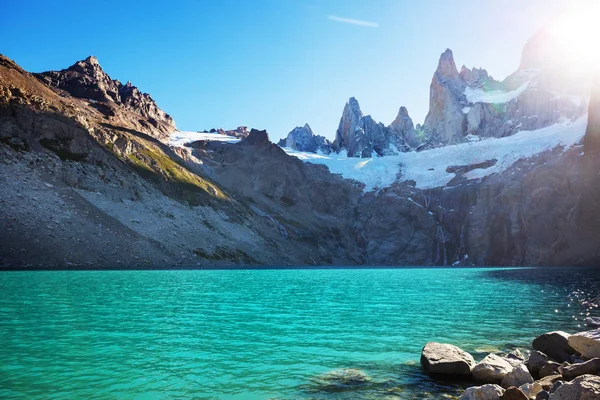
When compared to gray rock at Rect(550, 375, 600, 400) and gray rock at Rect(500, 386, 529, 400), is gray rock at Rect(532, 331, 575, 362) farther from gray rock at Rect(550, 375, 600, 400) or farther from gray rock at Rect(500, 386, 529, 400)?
gray rock at Rect(550, 375, 600, 400)

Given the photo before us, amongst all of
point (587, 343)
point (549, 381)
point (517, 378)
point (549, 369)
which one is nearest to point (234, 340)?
point (517, 378)

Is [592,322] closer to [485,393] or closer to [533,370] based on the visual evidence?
[533,370]

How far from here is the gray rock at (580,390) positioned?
9.78 m

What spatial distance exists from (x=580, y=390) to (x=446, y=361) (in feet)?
21.7

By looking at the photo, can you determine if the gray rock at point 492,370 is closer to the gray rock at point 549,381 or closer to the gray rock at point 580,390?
the gray rock at point 549,381

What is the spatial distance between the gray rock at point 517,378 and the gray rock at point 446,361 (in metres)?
1.90

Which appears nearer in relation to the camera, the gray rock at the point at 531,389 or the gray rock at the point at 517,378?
the gray rock at the point at 531,389

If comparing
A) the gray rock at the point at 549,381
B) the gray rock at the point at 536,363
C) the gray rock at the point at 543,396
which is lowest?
the gray rock at the point at 536,363

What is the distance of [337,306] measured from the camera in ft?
121

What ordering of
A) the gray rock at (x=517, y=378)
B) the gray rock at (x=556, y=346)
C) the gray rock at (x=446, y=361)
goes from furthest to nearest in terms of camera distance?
the gray rock at (x=556, y=346)
the gray rock at (x=446, y=361)
the gray rock at (x=517, y=378)

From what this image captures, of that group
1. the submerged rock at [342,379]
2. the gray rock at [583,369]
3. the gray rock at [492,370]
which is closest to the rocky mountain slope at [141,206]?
the submerged rock at [342,379]

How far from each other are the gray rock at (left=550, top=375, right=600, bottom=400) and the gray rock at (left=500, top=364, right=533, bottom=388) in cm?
333

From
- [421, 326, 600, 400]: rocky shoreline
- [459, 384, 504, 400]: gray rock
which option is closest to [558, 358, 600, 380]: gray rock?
[421, 326, 600, 400]: rocky shoreline

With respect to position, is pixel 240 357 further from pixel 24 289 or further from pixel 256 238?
pixel 256 238
